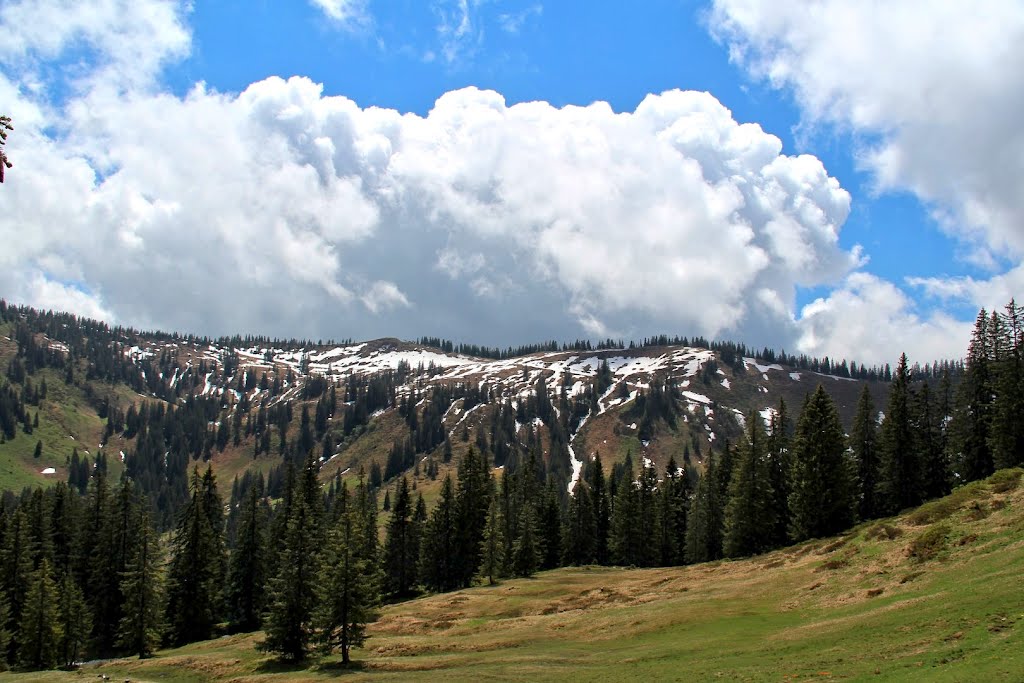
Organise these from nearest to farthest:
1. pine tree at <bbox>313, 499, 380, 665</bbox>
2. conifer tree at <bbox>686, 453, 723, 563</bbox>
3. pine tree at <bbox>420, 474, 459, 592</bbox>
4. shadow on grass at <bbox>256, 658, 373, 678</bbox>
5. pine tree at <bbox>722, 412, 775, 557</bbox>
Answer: shadow on grass at <bbox>256, 658, 373, 678</bbox>, pine tree at <bbox>313, 499, 380, 665</bbox>, pine tree at <bbox>722, 412, 775, 557</bbox>, pine tree at <bbox>420, 474, 459, 592</bbox>, conifer tree at <bbox>686, 453, 723, 563</bbox>

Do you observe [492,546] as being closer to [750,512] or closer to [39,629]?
[750,512]

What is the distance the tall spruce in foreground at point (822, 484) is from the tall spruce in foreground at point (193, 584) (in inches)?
2552

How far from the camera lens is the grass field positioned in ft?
94.3

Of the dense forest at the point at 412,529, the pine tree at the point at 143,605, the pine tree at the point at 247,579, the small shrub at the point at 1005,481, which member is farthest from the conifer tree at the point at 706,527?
the pine tree at the point at 143,605

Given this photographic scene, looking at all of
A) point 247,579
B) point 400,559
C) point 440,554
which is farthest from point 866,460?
point 247,579

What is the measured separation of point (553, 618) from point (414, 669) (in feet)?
52.5

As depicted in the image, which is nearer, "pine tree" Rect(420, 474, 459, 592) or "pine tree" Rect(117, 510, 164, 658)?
"pine tree" Rect(117, 510, 164, 658)

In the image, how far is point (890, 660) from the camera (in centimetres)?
2714

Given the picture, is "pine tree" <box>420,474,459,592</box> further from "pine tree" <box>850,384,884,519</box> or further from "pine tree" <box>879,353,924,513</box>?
"pine tree" <box>879,353,924,513</box>

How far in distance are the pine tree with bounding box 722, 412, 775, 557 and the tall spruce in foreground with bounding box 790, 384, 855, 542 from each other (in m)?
4.24

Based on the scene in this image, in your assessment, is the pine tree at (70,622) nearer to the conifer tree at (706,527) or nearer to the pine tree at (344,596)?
the pine tree at (344,596)

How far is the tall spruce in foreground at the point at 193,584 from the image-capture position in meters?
81.1

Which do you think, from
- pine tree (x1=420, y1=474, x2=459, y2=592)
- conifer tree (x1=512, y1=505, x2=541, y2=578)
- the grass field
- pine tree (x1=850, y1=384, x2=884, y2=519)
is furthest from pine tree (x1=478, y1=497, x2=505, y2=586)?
pine tree (x1=850, y1=384, x2=884, y2=519)

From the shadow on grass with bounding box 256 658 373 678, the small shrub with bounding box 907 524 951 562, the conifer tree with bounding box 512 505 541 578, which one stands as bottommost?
the shadow on grass with bounding box 256 658 373 678
